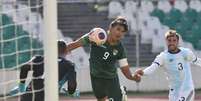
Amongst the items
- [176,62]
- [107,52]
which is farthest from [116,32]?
[176,62]

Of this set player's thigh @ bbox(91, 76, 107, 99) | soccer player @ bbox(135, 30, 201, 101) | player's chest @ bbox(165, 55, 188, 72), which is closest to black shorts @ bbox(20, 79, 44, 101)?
player's thigh @ bbox(91, 76, 107, 99)

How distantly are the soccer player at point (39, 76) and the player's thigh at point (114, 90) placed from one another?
0.69 m

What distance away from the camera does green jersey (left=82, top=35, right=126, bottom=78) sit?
8.40m

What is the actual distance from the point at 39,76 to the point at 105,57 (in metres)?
1.10

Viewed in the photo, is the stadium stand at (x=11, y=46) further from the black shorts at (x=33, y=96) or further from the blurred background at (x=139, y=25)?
the blurred background at (x=139, y=25)

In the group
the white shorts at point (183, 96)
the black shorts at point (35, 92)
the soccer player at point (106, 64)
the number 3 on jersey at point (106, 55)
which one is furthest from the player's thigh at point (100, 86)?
the white shorts at point (183, 96)

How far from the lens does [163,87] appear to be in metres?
17.7

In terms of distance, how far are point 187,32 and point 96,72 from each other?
1039 centimetres

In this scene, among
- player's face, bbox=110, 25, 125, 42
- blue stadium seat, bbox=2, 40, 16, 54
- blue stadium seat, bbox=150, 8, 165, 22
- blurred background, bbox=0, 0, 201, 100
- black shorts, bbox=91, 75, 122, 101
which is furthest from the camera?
blue stadium seat, bbox=150, 8, 165, 22

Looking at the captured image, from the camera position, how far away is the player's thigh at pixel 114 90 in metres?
8.51

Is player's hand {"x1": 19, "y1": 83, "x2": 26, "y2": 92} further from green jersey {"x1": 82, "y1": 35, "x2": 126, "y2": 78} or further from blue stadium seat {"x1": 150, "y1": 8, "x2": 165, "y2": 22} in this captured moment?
blue stadium seat {"x1": 150, "y1": 8, "x2": 165, "y2": 22}

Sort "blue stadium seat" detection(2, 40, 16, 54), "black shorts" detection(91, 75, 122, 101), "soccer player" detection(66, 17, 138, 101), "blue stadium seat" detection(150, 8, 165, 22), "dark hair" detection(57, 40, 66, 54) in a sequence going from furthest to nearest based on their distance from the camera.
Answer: "blue stadium seat" detection(150, 8, 165, 22)
"blue stadium seat" detection(2, 40, 16, 54)
"black shorts" detection(91, 75, 122, 101)
"soccer player" detection(66, 17, 138, 101)
"dark hair" detection(57, 40, 66, 54)

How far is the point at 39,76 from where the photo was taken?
302 inches

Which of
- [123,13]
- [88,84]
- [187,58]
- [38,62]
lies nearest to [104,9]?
[123,13]
